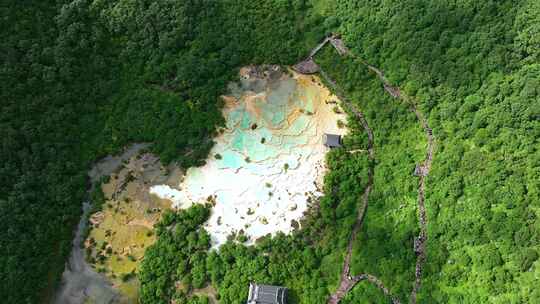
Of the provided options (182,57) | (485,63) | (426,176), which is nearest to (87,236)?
(182,57)

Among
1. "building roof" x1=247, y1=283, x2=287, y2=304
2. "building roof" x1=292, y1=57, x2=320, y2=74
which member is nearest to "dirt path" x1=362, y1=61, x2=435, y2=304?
"building roof" x1=292, y1=57, x2=320, y2=74

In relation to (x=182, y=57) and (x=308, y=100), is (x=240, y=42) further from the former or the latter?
(x=308, y=100)

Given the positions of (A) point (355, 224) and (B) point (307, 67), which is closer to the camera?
(A) point (355, 224)

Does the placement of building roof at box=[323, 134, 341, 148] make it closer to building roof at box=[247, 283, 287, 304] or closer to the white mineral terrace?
the white mineral terrace

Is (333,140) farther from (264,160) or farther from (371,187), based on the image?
(264,160)

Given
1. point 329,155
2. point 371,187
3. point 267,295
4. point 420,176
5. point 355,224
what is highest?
point 329,155

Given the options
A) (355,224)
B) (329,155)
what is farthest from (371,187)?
(329,155)
